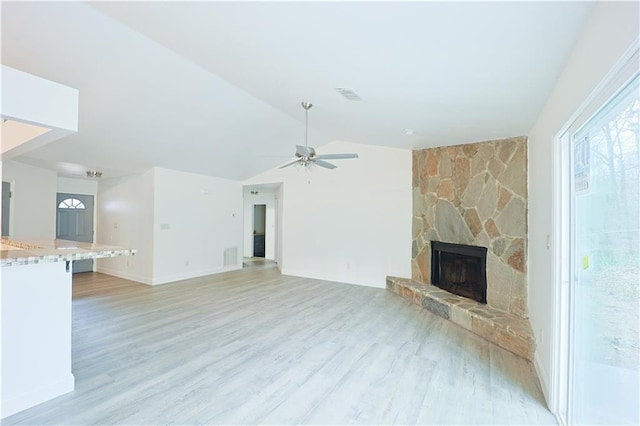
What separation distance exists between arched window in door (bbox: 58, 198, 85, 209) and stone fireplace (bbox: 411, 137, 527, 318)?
26.0 ft

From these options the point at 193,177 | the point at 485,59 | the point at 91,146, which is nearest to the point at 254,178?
the point at 193,177

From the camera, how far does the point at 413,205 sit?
5730mm

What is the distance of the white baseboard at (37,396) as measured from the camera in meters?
2.11

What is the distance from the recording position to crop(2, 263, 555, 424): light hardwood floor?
2.15 metres

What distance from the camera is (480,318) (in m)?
3.67

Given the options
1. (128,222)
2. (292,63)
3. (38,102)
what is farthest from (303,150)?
(128,222)

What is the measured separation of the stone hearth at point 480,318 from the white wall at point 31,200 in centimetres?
754

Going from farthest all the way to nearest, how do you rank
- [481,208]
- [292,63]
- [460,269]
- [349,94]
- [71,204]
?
[71,204] < [460,269] < [481,208] < [349,94] < [292,63]

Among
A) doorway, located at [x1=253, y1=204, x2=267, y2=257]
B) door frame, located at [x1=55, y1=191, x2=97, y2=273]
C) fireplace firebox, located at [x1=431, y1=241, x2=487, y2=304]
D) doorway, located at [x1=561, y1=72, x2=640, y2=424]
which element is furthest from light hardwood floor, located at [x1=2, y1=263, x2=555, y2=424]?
doorway, located at [x1=253, y1=204, x2=267, y2=257]

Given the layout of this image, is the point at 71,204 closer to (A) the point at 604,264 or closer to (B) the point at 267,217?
(B) the point at 267,217

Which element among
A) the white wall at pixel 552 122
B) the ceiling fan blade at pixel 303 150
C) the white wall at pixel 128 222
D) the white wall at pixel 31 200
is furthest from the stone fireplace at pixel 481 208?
the white wall at pixel 31 200

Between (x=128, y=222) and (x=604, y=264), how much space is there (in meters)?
7.80

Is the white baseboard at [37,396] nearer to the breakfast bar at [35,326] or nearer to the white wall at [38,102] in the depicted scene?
the breakfast bar at [35,326]

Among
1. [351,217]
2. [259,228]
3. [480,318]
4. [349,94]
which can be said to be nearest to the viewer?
[349,94]
